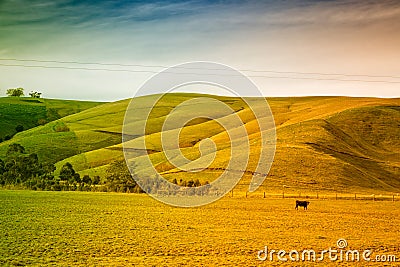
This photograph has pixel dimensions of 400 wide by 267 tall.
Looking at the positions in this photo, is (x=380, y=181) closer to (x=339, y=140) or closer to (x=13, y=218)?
(x=339, y=140)

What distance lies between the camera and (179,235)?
3259 cm

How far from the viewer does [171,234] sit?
32969 mm

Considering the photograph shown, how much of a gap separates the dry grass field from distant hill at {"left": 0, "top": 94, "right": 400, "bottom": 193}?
3773 cm

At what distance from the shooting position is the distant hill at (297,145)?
92188 millimetres

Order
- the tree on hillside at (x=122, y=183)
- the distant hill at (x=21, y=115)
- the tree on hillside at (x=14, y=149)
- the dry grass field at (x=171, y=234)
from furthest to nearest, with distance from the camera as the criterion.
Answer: the distant hill at (x=21, y=115)
the tree on hillside at (x=14, y=149)
the tree on hillside at (x=122, y=183)
the dry grass field at (x=171, y=234)

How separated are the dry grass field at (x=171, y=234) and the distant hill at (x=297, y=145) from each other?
3773cm

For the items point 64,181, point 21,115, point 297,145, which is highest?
point 21,115

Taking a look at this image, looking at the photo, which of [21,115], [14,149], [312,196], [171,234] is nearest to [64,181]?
[14,149]

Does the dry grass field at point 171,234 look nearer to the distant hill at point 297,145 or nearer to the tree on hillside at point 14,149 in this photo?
the distant hill at point 297,145

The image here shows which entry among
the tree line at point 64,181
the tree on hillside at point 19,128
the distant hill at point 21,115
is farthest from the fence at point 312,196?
the tree on hillside at point 19,128

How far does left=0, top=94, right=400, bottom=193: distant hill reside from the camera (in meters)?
92.2

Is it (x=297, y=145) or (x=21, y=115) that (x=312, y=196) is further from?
(x=21, y=115)

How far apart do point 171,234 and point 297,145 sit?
78.6m

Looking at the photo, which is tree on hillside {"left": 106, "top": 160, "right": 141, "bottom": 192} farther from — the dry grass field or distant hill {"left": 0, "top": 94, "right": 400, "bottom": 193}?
the dry grass field
